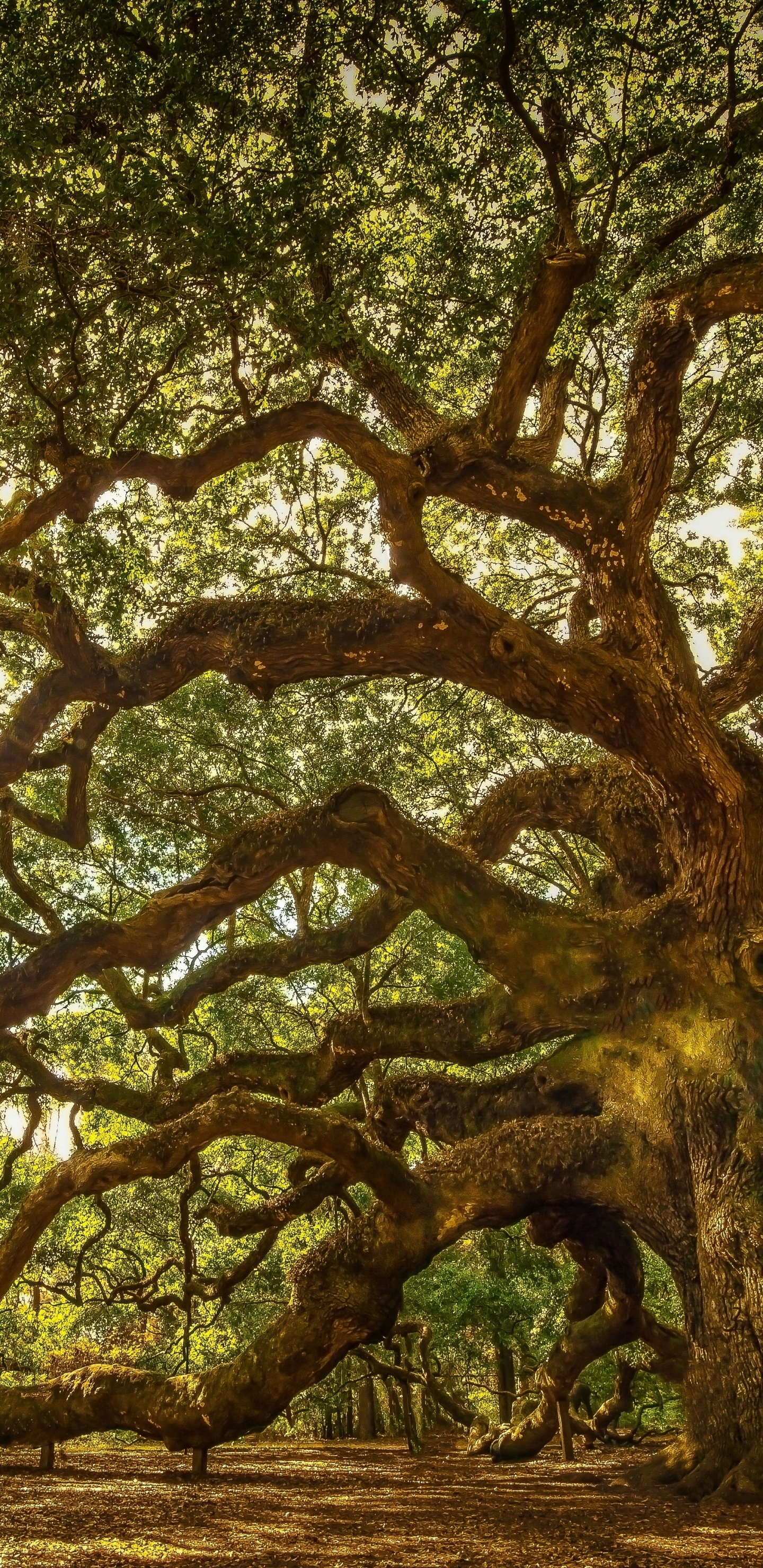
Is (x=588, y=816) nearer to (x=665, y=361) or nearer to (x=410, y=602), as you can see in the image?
(x=410, y=602)

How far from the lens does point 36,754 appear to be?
859cm

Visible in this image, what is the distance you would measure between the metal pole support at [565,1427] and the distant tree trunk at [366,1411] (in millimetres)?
12891

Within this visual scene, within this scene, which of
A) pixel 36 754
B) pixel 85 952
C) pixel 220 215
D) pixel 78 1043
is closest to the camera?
pixel 220 215

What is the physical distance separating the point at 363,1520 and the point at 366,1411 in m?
20.1

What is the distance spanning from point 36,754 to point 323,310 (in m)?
4.24

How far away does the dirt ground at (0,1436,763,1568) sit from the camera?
506cm

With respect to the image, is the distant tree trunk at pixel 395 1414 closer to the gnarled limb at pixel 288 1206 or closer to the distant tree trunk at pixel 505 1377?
the distant tree trunk at pixel 505 1377

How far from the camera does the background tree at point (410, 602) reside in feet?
22.2

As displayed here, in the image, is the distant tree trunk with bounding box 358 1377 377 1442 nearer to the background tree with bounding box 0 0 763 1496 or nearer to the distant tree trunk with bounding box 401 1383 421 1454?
the distant tree trunk with bounding box 401 1383 421 1454

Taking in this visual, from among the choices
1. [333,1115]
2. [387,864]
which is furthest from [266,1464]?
[387,864]

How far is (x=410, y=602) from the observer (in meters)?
8.04

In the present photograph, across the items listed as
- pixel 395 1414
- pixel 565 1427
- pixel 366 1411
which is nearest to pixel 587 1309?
pixel 565 1427

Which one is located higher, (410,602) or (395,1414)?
(410,602)

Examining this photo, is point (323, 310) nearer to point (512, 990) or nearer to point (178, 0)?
point (178, 0)
